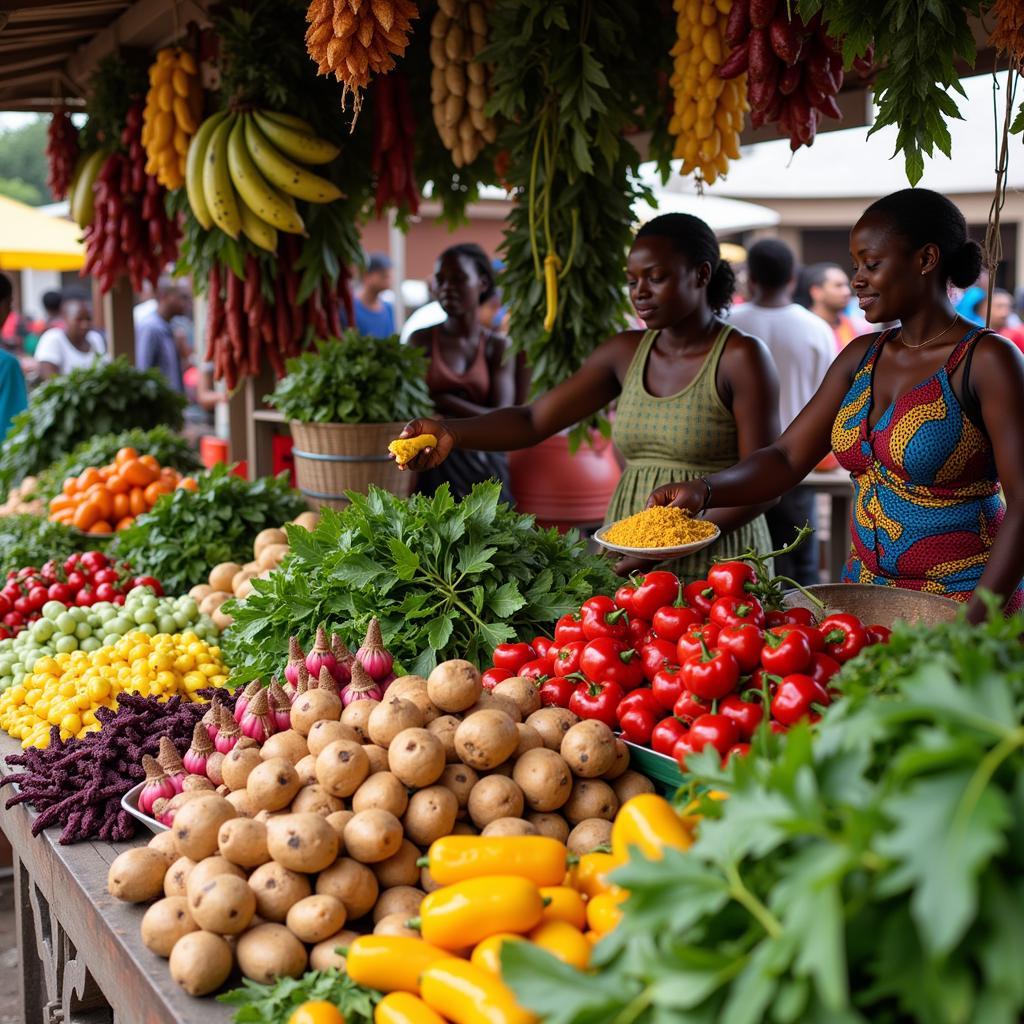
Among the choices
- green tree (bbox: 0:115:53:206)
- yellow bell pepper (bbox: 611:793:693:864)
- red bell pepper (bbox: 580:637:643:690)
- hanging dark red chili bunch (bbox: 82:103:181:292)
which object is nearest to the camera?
yellow bell pepper (bbox: 611:793:693:864)

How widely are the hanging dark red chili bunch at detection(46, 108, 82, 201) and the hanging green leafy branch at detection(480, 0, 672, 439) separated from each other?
121 inches

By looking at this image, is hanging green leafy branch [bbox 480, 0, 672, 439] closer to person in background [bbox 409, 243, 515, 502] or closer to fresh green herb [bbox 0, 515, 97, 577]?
person in background [bbox 409, 243, 515, 502]

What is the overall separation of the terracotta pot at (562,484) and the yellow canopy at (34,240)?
6.65 m

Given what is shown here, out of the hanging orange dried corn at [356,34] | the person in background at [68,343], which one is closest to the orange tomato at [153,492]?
the hanging orange dried corn at [356,34]

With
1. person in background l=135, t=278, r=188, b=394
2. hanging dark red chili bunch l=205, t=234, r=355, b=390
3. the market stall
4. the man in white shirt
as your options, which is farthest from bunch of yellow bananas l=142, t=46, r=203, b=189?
person in background l=135, t=278, r=188, b=394

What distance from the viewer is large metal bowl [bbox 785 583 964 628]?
2.46 m

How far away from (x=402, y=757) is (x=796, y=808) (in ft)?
2.71

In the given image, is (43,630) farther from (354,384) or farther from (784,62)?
(784,62)

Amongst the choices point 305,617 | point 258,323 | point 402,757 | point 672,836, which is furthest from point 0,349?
point 672,836

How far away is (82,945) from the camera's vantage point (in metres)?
2.13

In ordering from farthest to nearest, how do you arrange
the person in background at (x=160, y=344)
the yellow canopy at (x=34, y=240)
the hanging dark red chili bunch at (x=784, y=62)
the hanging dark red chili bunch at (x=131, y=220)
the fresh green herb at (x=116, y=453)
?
the yellow canopy at (x=34, y=240), the person in background at (x=160, y=344), the hanging dark red chili bunch at (x=131, y=220), the fresh green herb at (x=116, y=453), the hanging dark red chili bunch at (x=784, y=62)

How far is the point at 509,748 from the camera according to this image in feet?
A: 6.35

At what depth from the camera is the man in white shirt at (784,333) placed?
18.8 feet

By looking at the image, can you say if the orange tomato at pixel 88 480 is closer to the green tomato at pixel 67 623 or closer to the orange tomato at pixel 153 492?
the orange tomato at pixel 153 492
